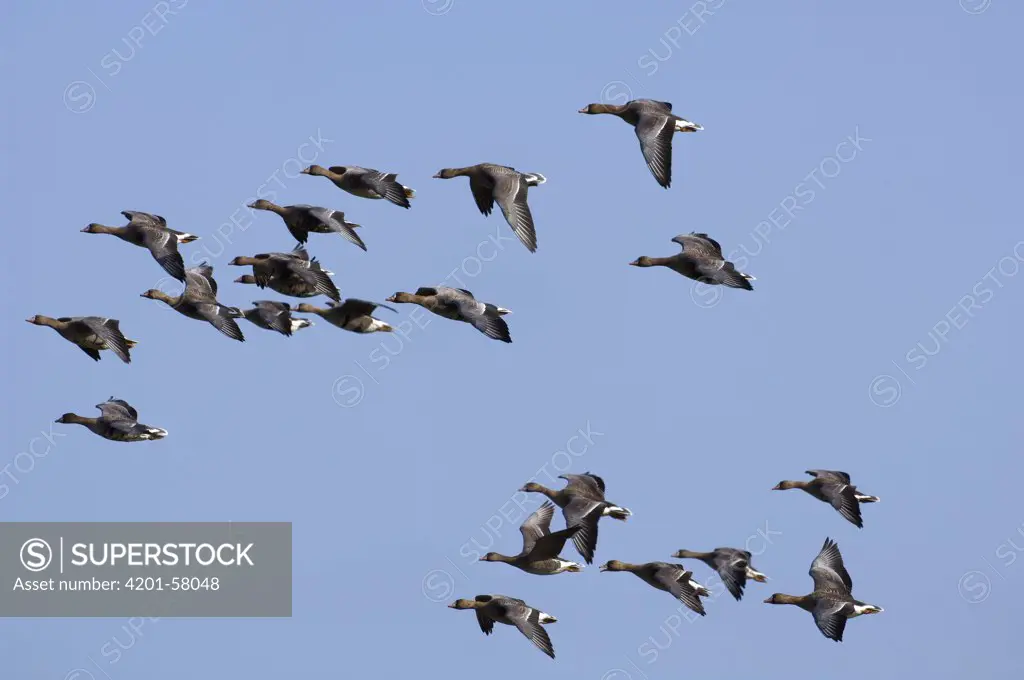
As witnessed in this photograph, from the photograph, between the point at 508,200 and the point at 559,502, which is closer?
the point at 508,200

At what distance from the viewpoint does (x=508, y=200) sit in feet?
155

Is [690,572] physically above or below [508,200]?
below

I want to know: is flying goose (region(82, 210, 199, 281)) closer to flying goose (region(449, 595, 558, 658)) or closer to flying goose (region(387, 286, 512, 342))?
flying goose (region(387, 286, 512, 342))

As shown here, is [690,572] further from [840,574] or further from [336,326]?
[336,326]

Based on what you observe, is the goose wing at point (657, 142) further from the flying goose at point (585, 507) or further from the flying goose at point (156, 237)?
the flying goose at point (156, 237)

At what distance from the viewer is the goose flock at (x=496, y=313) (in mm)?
48000

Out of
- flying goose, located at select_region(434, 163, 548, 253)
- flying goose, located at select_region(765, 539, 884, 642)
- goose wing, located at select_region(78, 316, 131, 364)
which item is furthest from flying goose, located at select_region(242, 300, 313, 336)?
flying goose, located at select_region(765, 539, 884, 642)

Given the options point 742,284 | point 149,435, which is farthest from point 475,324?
point 149,435

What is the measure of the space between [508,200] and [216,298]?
7.93 meters

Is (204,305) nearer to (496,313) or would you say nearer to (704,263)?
(496,313)

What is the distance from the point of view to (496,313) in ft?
156

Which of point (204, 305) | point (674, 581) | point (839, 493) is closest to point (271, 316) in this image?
point (204, 305)

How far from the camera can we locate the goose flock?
48000mm

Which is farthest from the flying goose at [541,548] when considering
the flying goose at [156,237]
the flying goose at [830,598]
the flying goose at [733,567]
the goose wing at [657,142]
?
the flying goose at [156,237]
